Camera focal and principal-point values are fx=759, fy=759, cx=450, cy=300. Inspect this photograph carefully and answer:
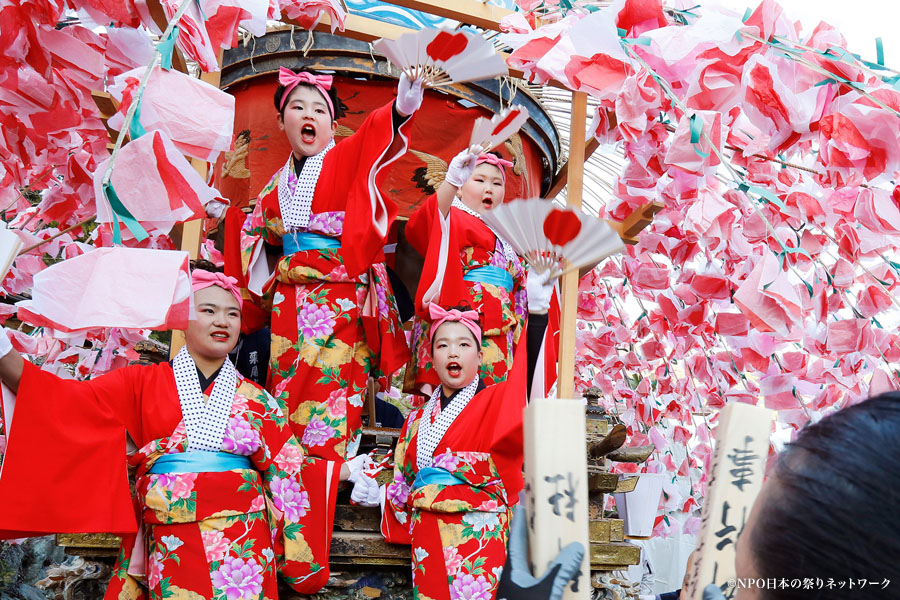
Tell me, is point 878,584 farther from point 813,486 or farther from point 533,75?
point 533,75

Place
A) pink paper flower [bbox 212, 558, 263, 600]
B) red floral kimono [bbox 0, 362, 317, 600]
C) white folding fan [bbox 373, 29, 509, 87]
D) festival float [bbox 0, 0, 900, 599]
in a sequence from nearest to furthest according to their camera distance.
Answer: festival float [bbox 0, 0, 900, 599], red floral kimono [bbox 0, 362, 317, 600], pink paper flower [bbox 212, 558, 263, 600], white folding fan [bbox 373, 29, 509, 87]

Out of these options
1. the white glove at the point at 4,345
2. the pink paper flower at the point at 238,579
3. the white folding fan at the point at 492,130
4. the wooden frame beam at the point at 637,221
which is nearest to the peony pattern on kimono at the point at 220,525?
the pink paper flower at the point at 238,579

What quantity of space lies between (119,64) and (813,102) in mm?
2177

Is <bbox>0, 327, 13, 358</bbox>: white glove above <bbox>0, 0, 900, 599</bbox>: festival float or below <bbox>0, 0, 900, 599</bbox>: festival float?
below

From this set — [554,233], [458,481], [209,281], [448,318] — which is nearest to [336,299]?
[448,318]

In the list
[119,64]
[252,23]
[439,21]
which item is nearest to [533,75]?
[252,23]

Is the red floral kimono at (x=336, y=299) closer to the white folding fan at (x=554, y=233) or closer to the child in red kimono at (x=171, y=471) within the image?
the child in red kimono at (x=171, y=471)

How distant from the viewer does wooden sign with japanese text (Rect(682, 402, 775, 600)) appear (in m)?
0.83

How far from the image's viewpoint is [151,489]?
8.69 feet

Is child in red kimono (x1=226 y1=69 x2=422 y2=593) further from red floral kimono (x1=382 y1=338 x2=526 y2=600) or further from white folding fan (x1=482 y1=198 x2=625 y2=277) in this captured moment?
white folding fan (x1=482 y1=198 x2=625 y2=277)

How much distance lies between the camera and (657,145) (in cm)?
293

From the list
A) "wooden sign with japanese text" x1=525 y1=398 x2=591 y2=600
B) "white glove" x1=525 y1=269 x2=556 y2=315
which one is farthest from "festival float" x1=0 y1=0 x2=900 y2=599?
"white glove" x1=525 y1=269 x2=556 y2=315

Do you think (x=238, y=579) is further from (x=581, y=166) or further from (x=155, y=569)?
(x=581, y=166)

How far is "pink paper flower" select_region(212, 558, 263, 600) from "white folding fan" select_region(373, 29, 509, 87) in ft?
6.30
